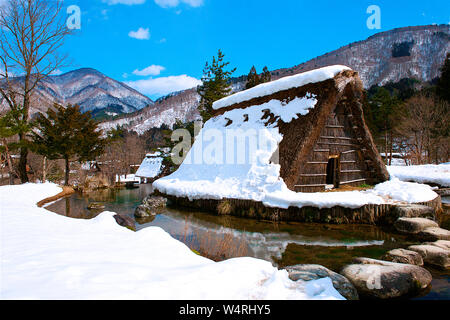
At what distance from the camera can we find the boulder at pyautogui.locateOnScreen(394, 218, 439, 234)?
21.2 feet

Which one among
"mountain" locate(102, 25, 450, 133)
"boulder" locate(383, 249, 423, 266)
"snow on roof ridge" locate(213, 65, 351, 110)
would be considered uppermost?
"mountain" locate(102, 25, 450, 133)

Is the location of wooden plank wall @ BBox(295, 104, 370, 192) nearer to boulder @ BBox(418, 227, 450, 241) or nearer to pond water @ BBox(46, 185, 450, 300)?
pond water @ BBox(46, 185, 450, 300)

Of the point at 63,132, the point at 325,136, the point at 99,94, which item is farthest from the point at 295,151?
the point at 99,94

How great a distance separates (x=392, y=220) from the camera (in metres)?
7.33

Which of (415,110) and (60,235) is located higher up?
(415,110)

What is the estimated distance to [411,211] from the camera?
282 inches

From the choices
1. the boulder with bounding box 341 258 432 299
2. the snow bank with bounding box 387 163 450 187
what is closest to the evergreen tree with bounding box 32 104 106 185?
the boulder with bounding box 341 258 432 299

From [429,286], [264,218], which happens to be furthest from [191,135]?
[429,286]

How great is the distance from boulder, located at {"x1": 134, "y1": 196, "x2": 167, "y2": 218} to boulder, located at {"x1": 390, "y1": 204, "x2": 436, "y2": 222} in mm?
8659
